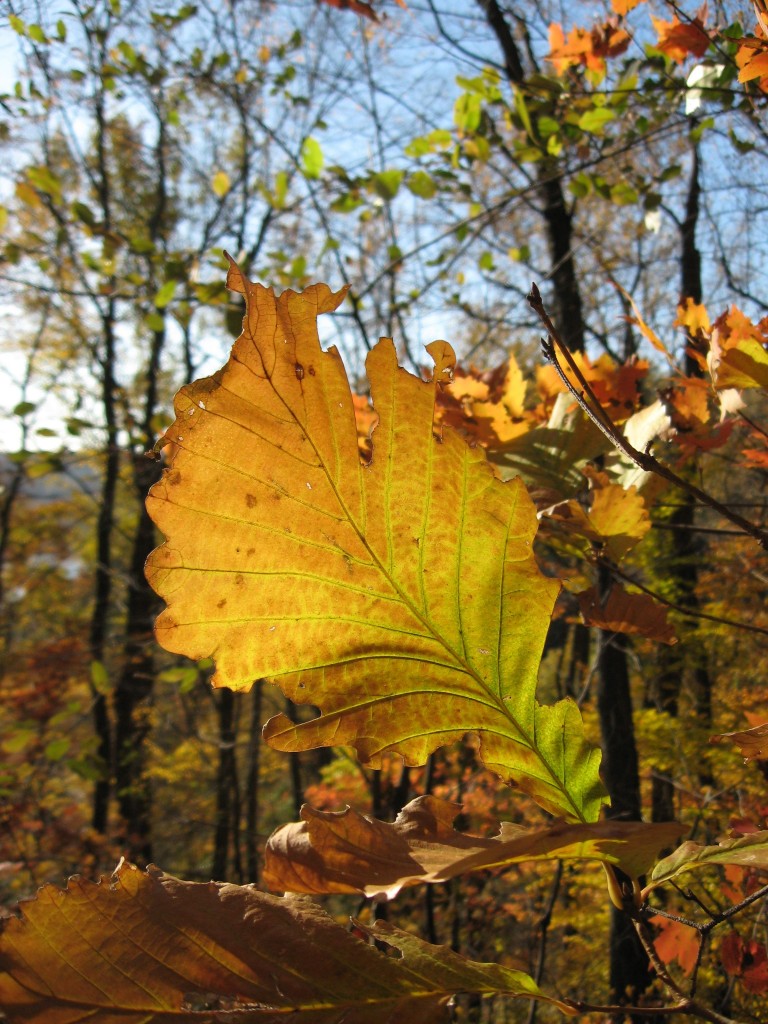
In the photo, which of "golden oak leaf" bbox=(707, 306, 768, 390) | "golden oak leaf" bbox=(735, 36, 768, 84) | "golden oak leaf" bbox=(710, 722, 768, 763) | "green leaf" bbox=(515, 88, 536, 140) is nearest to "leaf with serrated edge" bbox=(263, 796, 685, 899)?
"golden oak leaf" bbox=(710, 722, 768, 763)

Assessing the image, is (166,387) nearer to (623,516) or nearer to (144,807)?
(144,807)

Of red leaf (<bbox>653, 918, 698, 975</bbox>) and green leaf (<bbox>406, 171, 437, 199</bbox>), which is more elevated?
green leaf (<bbox>406, 171, 437, 199</bbox>)

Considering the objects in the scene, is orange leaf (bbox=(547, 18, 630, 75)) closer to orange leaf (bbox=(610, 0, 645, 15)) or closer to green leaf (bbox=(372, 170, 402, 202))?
orange leaf (bbox=(610, 0, 645, 15))

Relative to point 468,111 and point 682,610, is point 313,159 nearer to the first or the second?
point 468,111

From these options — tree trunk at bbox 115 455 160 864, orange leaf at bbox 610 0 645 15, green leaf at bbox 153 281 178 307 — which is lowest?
tree trunk at bbox 115 455 160 864

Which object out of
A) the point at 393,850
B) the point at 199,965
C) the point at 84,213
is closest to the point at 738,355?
the point at 393,850

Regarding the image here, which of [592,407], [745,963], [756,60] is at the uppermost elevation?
[756,60]

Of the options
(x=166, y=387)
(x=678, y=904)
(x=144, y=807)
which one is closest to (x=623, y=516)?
(x=678, y=904)
